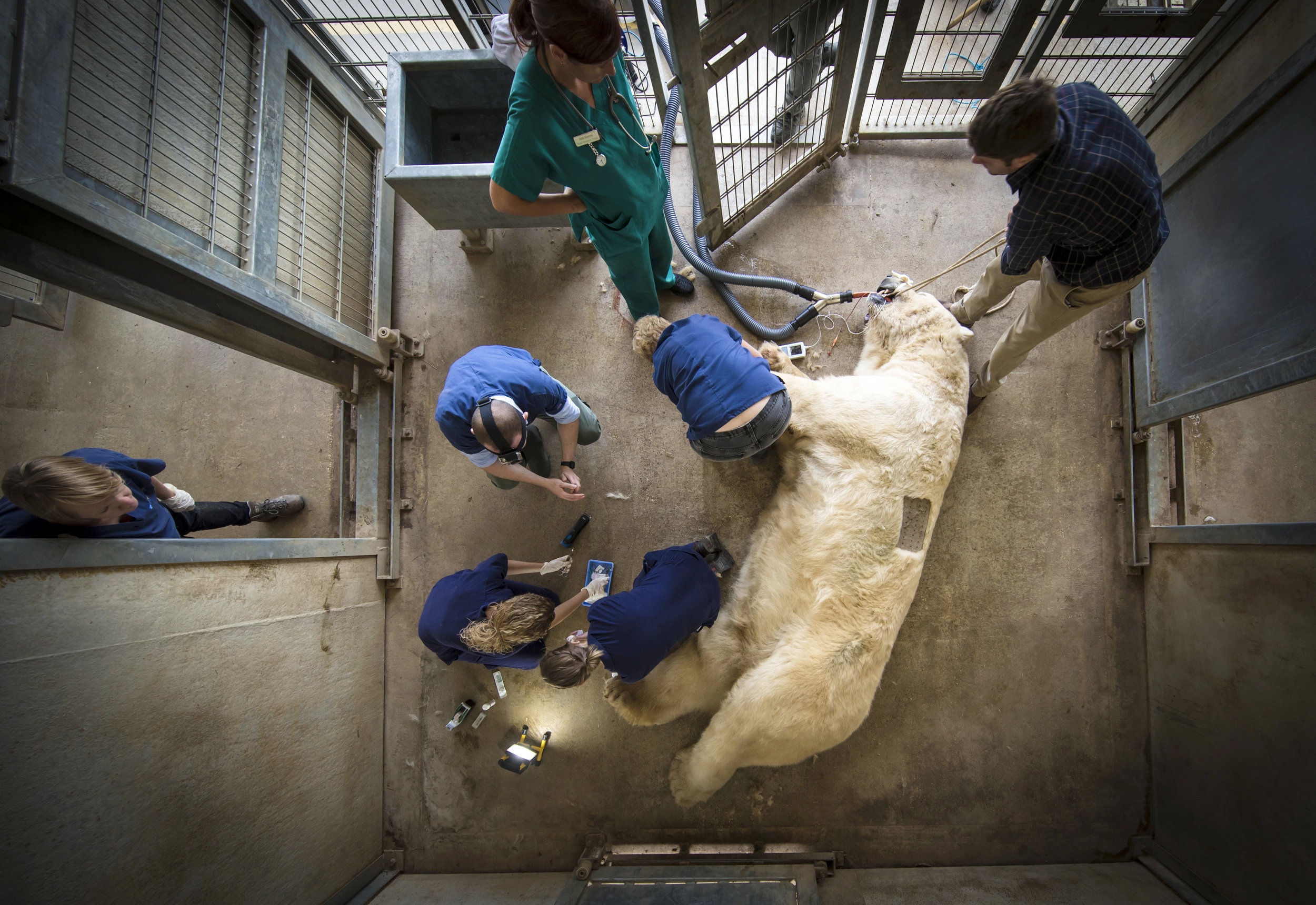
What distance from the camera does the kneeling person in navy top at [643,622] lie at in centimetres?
229

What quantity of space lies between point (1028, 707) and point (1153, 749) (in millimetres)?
775

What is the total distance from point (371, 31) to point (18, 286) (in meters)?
3.05

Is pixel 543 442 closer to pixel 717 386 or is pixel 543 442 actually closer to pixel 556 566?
pixel 556 566

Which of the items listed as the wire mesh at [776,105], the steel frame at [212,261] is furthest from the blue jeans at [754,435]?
the steel frame at [212,261]

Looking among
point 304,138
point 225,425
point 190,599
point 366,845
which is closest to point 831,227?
point 304,138

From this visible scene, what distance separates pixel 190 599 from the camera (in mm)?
2217

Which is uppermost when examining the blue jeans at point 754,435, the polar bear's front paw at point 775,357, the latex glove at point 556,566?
the polar bear's front paw at point 775,357

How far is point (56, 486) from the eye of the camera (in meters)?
1.84

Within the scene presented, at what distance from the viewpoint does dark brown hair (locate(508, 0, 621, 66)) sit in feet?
5.27

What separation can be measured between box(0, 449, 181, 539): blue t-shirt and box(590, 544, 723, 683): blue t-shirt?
2005 millimetres

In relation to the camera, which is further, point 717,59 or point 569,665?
point 717,59

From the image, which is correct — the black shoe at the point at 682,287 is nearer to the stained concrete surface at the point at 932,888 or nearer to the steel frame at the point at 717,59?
the steel frame at the point at 717,59

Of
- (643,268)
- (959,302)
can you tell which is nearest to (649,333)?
(643,268)

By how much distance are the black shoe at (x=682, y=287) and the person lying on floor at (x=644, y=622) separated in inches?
71.6
